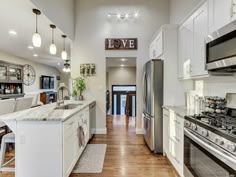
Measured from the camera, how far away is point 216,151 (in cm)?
168

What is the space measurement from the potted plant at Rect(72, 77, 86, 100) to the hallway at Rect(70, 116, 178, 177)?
1.24m

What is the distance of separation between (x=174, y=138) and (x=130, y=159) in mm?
972

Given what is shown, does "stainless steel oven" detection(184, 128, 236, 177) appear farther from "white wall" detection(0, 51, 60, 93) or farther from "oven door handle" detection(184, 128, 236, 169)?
"white wall" detection(0, 51, 60, 93)

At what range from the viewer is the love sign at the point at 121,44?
5523 millimetres

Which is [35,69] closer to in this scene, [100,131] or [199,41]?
[100,131]

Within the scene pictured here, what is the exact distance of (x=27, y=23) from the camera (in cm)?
412

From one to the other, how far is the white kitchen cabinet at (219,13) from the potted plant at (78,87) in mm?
3709

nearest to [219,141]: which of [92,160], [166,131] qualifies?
[166,131]

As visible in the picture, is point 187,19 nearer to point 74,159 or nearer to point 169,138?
point 169,138

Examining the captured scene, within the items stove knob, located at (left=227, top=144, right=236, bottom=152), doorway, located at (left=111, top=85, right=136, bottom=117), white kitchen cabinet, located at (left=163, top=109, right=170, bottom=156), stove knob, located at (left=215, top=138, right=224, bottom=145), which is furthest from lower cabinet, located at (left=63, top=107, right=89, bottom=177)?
doorway, located at (left=111, top=85, right=136, bottom=117)

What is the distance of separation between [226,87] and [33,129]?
260 cm

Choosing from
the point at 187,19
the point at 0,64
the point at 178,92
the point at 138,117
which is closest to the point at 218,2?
the point at 187,19

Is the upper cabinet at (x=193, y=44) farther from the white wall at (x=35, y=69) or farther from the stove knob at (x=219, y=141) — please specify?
the white wall at (x=35, y=69)

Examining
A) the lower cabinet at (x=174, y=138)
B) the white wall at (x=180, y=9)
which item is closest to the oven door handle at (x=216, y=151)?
the lower cabinet at (x=174, y=138)
